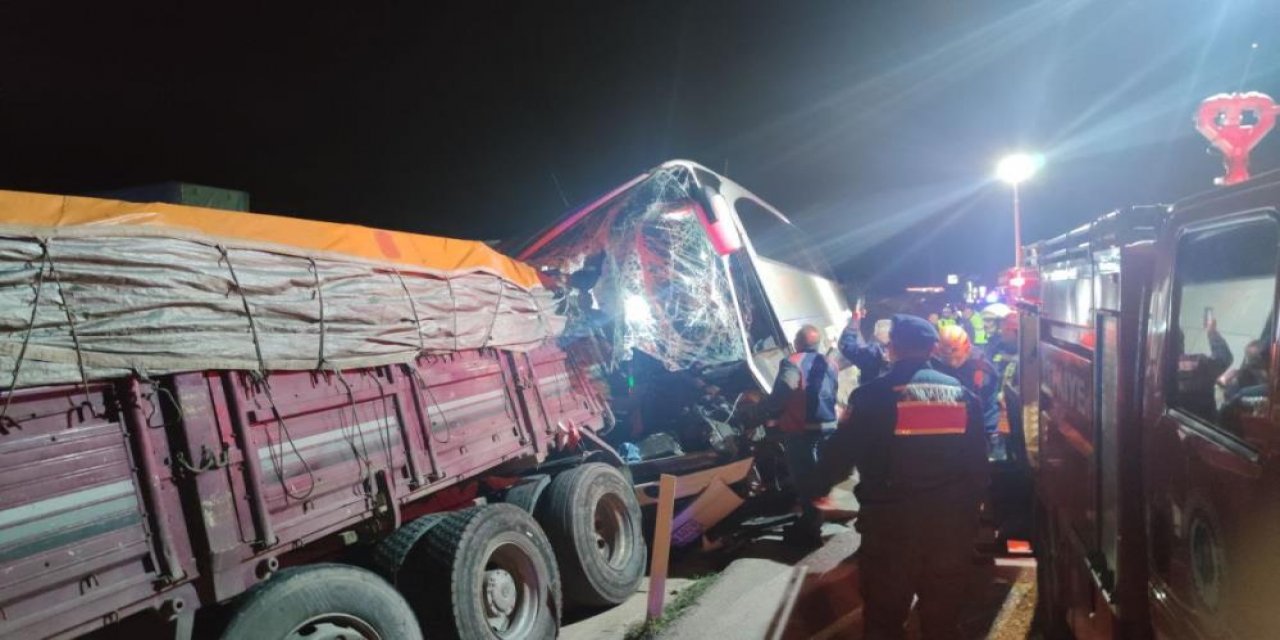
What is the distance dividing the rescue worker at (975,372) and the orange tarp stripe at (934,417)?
263 cm

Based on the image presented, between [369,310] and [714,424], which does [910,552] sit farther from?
[714,424]

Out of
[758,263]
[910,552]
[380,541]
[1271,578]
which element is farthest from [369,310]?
[758,263]

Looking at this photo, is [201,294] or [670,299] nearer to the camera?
[201,294]

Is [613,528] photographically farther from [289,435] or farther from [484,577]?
[289,435]

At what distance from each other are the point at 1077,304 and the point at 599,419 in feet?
13.7

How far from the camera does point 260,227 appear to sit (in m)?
3.82

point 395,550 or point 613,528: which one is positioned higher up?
point 395,550

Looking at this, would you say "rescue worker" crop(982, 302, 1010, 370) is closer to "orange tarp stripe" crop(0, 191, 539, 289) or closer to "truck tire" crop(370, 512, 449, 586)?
"orange tarp stripe" crop(0, 191, 539, 289)

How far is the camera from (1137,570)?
2.47 metres

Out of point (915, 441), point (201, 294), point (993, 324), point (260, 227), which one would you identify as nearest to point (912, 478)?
point (915, 441)

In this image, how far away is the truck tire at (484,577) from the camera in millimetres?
4008

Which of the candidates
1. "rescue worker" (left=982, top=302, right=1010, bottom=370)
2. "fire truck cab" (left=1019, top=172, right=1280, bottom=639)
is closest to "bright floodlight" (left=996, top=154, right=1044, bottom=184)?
"rescue worker" (left=982, top=302, right=1010, bottom=370)

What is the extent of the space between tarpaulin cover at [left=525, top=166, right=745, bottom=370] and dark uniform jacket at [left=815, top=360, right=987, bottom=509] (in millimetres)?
3632

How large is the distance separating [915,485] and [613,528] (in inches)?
119
